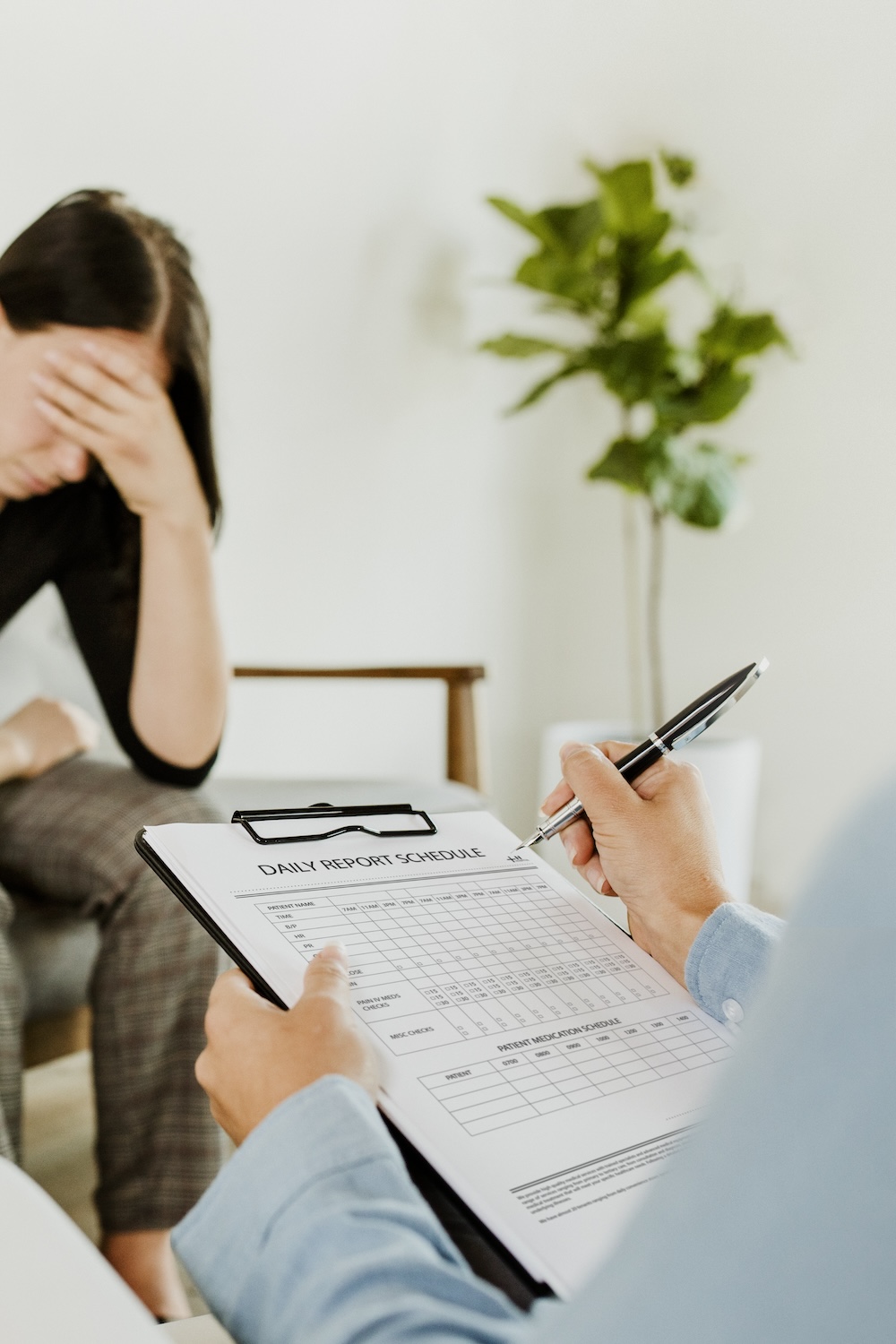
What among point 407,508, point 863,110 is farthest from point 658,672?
point 863,110

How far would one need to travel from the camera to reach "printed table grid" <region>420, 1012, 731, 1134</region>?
0.39 m

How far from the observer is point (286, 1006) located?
406 mm

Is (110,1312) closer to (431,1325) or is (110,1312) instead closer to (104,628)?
(431,1325)

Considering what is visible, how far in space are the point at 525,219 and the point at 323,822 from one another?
1724mm

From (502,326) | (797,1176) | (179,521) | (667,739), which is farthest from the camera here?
(502,326)

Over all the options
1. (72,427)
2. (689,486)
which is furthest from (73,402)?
(689,486)

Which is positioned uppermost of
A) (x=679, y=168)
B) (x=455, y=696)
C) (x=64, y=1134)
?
(x=679, y=168)

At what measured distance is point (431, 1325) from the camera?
0.92 feet

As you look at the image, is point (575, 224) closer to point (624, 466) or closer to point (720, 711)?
point (624, 466)

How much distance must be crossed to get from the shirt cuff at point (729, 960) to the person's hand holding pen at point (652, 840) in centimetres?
4

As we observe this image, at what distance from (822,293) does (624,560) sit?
67cm

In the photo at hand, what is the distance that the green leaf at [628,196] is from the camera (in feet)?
6.45

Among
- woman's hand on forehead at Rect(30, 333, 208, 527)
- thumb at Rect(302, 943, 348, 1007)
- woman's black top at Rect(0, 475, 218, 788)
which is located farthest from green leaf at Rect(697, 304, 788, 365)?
thumb at Rect(302, 943, 348, 1007)

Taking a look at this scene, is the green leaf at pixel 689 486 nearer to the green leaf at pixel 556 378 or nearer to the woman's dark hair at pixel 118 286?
the green leaf at pixel 556 378
